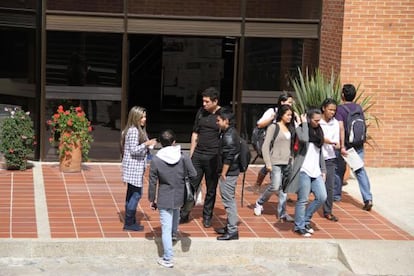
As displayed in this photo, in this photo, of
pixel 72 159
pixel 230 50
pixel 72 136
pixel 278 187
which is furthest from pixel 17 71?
pixel 278 187

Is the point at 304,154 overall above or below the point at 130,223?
above

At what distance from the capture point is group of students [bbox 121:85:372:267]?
894 centimetres

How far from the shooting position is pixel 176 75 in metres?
17.8

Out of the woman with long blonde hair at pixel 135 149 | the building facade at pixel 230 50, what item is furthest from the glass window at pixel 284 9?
the woman with long blonde hair at pixel 135 149

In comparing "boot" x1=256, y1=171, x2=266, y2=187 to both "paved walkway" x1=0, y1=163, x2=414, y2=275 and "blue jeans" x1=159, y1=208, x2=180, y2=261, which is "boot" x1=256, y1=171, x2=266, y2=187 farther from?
"blue jeans" x1=159, y1=208, x2=180, y2=261

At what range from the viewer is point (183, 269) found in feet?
29.9

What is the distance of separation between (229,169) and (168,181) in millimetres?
998

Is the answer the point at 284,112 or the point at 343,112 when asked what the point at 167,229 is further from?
the point at 343,112

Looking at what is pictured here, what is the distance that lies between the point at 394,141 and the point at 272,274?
610 centimetres

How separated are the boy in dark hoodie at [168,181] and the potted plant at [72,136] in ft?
14.8

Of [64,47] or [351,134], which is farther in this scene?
[64,47]

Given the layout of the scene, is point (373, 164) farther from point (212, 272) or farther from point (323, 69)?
→ point (212, 272)

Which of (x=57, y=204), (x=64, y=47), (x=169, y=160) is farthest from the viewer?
(x=64, y=47)

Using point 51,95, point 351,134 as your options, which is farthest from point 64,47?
point 351,134
